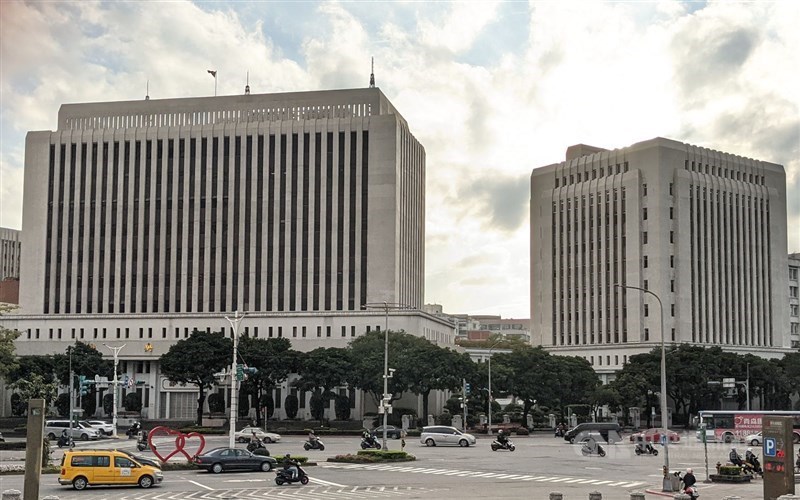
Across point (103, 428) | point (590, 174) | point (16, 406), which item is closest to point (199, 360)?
point (103, 428)

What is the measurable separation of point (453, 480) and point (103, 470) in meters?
16.9

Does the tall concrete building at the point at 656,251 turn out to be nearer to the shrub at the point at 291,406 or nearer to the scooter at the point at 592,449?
the shrub at the point at 291,406

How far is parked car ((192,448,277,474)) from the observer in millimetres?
53153

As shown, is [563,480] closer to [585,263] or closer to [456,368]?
[456,368]

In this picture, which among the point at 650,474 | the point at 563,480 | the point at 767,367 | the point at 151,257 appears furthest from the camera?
the point at 151,257

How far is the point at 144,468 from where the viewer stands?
45438 millimetres

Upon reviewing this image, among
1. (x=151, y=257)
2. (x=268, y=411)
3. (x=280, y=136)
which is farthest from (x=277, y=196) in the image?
(x=268, y=411)

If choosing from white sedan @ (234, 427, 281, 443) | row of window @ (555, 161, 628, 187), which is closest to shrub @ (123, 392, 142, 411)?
white sedan @ (234, 427, 281, 443)

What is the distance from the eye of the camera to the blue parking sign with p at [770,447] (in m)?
37.0

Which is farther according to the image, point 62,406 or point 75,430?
point 62,406

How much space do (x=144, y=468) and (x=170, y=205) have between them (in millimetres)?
96830

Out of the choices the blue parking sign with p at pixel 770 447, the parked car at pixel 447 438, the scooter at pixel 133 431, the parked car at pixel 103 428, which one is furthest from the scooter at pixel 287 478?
the parked car at pixel 103 428

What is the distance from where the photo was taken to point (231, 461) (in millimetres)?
53500

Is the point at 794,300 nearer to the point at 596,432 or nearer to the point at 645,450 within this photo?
the point at 596,432
